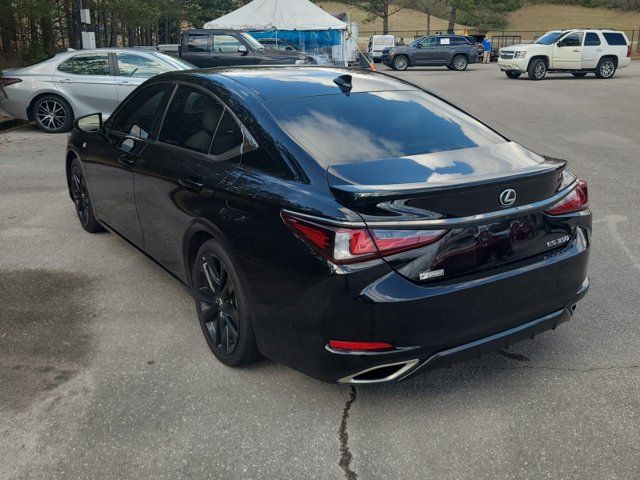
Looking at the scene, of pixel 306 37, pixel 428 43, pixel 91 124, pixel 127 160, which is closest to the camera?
pixel 127 160

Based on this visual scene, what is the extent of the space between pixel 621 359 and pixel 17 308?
153 inches

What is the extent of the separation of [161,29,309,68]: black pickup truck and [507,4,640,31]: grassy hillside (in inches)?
2936

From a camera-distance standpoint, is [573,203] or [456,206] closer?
[456,206]

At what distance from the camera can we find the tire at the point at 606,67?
81.4 feet

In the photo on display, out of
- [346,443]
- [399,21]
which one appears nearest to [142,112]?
[346,443]

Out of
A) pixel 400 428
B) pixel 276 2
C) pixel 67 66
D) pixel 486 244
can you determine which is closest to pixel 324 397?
pixel 400 428

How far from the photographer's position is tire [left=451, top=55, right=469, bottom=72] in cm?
3136

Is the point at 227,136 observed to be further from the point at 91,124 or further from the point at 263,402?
the point at 91,124

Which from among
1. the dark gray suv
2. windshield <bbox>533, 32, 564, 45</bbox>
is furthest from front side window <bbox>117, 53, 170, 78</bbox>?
the dark gray suv

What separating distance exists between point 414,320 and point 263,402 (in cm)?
A: 96

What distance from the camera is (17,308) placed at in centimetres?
432

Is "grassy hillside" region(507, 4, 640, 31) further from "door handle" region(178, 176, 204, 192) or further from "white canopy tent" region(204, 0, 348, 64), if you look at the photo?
"door handle" region(178, 176, 204, 192)

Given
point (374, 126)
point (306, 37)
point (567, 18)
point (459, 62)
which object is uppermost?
point (567, 18)

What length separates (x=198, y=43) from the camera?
57.4 feet
